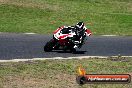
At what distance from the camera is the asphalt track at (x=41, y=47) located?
19616mm

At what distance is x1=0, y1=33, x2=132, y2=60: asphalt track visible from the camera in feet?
64.4

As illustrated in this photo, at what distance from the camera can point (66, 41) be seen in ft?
67.2

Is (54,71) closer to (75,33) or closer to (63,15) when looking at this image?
(75,33)

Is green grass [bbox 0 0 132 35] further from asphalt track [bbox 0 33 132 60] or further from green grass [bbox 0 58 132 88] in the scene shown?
green grass [bbox 0 58 132 88]

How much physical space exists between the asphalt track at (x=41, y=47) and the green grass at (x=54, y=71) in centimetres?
164

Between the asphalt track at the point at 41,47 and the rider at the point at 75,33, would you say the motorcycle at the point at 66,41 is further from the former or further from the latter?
the asphalt track at the point at 41,47

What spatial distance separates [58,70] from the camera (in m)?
16.0

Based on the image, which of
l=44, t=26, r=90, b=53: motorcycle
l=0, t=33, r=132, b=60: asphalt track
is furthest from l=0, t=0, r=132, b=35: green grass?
l=44, t=26, r=90, b=53: motorcycle

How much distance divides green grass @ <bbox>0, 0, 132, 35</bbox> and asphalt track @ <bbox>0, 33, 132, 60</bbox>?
7.62ft

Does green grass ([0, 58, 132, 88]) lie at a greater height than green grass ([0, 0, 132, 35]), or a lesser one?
greater

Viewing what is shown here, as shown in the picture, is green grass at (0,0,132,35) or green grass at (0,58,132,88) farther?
green grass at (0,0,132,35)

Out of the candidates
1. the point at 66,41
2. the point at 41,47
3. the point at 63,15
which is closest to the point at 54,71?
the point at 66,41

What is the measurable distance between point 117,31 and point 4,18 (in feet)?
30.5

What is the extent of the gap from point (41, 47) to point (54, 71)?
19.8 feet
